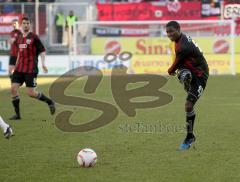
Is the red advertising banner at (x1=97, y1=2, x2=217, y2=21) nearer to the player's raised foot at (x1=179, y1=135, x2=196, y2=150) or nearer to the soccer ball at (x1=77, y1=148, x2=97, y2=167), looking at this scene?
the player's raised foot at (x1=179, y1=135, x2=196, y2=150)

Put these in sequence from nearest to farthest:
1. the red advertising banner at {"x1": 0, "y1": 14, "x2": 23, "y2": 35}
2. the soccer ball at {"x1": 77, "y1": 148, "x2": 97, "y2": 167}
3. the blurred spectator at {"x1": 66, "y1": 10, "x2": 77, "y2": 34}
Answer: the soccer ball at {"x1": 77, "y1": 148, "x2": 97, "y2": 167}, the blurred spectator at {"x1": 66, "y1": 10, "x2": 77, "y2": 34}, the red advertising banner at {"x1": 0, "y1": 14, "x2": 23, "y2": 35}

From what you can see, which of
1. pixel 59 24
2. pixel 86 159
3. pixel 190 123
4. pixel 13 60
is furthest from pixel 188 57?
pixel 59 24

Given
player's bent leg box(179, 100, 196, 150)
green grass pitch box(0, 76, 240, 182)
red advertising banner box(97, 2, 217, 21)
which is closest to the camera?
green grass pitch box(0, 76, 240, 182)

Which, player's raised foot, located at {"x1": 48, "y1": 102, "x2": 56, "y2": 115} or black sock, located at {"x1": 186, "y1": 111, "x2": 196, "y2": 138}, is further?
player's raised foot, located at {"x1": 48, "y1": 102, "x2": 56, "y2": 115}

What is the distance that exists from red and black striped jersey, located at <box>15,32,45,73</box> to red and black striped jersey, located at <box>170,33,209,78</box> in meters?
4.54

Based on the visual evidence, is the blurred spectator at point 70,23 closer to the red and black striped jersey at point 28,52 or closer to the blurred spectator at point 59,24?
the blurred spectator at point 59,24

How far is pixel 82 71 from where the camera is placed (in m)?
27.0

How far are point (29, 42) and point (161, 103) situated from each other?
15.3 ft

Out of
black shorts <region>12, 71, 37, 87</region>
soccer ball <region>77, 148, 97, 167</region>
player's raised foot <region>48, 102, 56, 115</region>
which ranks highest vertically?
black shorts <region>12, 71, 37, 87</region>

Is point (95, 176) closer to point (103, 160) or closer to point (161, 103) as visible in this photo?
point (103, 160)

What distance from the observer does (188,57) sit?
10.3 m

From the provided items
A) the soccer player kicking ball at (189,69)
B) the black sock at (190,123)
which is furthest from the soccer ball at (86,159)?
the black sock at (190,123)

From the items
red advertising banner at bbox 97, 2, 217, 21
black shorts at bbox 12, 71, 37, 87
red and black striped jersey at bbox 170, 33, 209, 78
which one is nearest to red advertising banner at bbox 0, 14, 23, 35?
red advertising banner at bbox 97, 2, 217, 21

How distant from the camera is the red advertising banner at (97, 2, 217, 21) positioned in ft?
102
